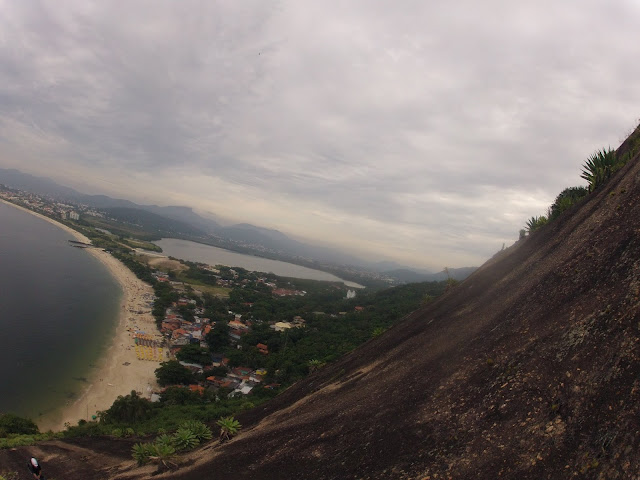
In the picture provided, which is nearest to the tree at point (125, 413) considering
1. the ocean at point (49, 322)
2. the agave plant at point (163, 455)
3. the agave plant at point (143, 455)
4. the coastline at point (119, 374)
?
the coastline at point (119, 374)

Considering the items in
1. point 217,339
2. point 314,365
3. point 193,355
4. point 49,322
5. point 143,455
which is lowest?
point 49,322

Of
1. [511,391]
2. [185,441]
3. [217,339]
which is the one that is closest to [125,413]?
[185,441]

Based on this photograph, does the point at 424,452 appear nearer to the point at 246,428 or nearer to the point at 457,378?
the point at 457,378

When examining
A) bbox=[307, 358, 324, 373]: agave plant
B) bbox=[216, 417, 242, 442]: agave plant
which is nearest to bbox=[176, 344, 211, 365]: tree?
bbox=[307, 358, 324, 373]: agave plant

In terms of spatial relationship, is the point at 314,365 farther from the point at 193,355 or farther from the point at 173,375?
the point at 193,355

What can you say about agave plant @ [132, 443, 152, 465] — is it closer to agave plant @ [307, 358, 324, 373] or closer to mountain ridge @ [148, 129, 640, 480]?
mountain ridge @ [148, 129, 640, 480]

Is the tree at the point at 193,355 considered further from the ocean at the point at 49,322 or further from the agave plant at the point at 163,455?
the agave plant at the point at 163,455
